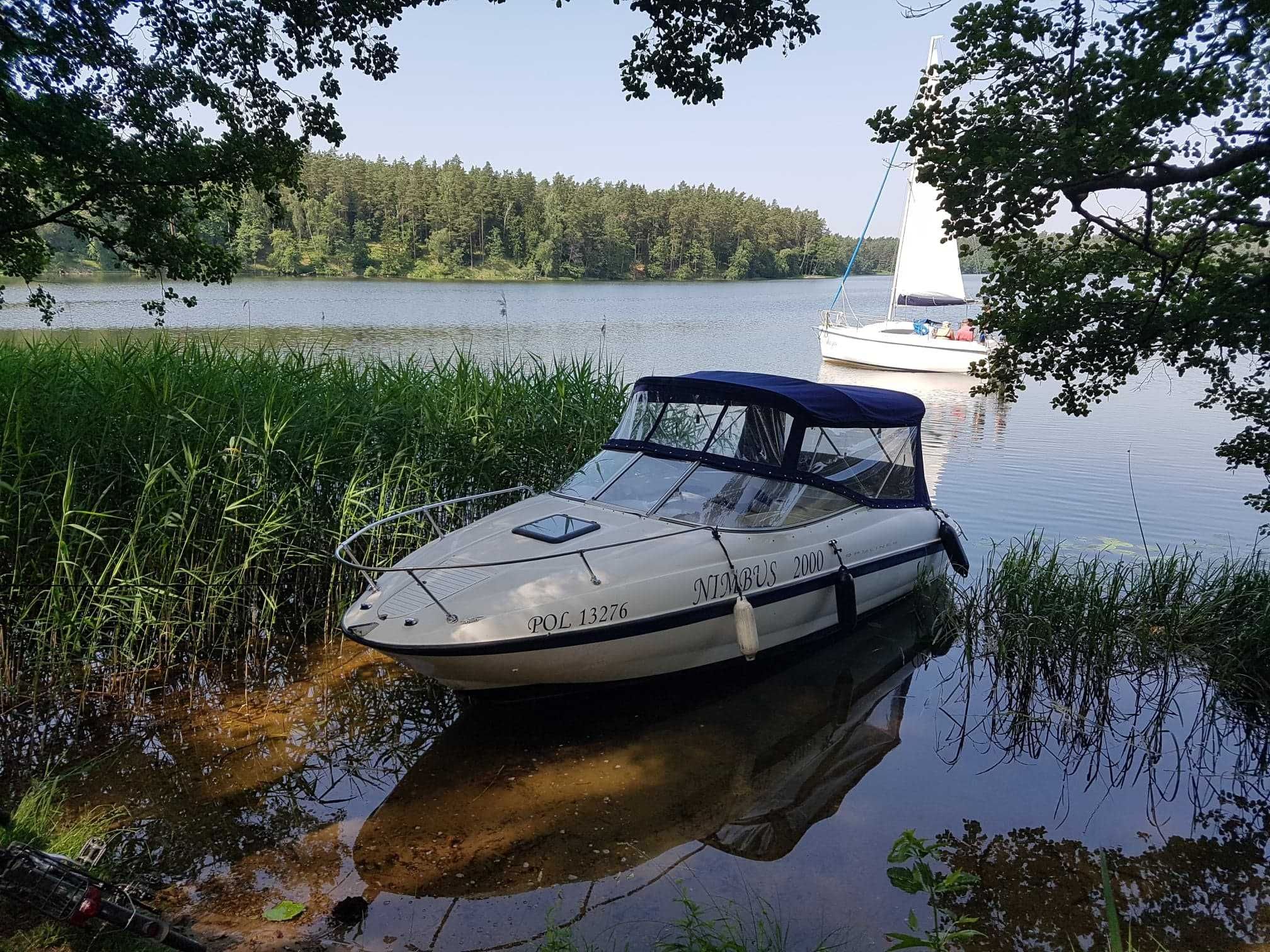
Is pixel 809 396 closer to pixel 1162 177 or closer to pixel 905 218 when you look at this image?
pixel 1162 177

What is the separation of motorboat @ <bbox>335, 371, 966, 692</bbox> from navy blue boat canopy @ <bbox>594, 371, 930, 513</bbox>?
0.02 meters

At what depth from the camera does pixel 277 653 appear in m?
6.73

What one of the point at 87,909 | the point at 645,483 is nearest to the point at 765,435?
the point at 645,483

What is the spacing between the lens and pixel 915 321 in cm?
3031

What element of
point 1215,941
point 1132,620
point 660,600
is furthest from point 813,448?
point 1215,941

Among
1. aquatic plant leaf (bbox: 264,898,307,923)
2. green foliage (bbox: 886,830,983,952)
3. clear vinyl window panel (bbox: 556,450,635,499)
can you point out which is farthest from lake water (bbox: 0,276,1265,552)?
green foliage (bbox: 886,830,983,952)

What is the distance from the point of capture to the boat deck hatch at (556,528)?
6.21 meters

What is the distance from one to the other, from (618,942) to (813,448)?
4403 mm

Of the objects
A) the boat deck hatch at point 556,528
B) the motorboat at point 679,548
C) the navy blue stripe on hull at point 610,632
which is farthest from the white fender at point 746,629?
the boat deck hatch at point 556,528

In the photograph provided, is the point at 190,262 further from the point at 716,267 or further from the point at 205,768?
the point at 716,267

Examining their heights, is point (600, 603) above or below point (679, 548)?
below

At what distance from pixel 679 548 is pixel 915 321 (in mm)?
26458

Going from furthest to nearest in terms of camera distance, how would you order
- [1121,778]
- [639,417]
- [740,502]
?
1. [639,417]
2. [740,502]
3. [1121,778]

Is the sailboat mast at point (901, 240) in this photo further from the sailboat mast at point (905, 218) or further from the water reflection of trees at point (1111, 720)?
the water reflection of trees at point (1111, 720)
